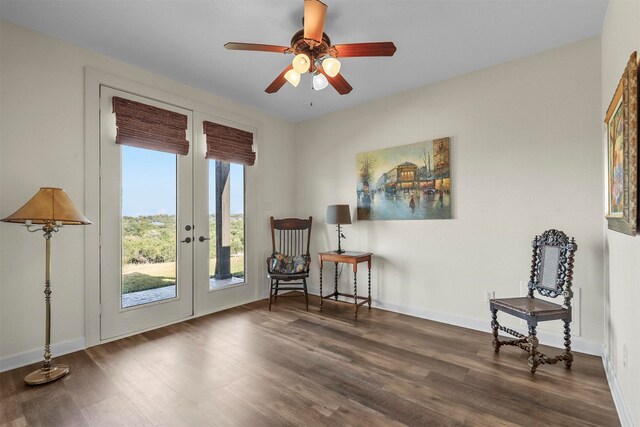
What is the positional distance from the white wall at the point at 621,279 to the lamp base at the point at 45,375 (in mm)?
3569

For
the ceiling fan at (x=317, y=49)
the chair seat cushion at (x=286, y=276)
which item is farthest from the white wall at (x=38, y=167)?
the chair seat cushion at (x=286, y=276)

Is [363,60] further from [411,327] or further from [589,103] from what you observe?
[411,327]

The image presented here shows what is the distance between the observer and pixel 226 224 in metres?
4.08

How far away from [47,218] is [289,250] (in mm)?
2928

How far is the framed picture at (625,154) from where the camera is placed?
1.44 m

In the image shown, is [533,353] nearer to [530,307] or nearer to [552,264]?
[530,307]

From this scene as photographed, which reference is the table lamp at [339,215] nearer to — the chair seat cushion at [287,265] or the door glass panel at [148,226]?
the chair seat cushion at [287,265]

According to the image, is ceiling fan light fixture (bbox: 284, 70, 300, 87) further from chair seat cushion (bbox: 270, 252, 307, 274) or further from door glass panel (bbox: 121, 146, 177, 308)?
chair seat cushion (bbox: 270, 252, 307, 274)

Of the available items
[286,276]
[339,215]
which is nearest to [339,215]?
[339,215]

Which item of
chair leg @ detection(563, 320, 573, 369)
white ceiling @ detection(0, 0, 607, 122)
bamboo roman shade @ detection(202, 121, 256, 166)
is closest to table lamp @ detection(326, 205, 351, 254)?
bamboo roman shade @ detection(202, 121, 256, 166)

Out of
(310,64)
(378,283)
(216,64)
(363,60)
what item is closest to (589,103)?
(363,60)

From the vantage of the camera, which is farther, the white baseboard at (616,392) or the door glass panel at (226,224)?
the door glass panel at (226,224)

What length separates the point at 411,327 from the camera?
3.35 m

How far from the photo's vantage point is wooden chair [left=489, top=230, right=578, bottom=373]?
235 centimetres
